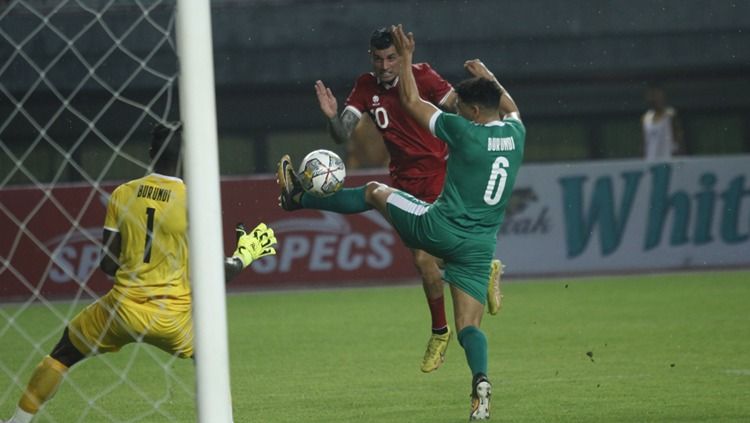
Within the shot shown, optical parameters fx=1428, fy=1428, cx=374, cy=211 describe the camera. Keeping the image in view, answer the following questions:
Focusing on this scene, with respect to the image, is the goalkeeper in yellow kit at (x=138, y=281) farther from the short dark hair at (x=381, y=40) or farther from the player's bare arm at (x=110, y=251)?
the short dark hair at (x=381, y=40)

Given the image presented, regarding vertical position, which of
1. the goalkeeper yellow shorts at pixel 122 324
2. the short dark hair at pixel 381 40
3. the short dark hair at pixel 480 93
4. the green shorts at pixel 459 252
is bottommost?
the goalkeeper yellow shorts at pixel 122 324

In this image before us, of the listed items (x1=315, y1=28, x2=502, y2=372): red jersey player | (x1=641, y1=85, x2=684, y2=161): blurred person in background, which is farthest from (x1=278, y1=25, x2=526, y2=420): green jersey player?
(x1=641, y1=85, x2=684, y2=161): blurred person in background

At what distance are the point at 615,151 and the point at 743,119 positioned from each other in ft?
6.62

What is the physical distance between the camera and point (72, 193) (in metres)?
16.5

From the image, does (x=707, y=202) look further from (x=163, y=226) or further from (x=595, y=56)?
(x=163, y=226)

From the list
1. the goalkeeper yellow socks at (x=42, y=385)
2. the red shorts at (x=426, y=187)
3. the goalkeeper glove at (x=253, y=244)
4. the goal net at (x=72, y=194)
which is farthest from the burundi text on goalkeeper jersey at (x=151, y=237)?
the red shorts at (x=426, y=187)

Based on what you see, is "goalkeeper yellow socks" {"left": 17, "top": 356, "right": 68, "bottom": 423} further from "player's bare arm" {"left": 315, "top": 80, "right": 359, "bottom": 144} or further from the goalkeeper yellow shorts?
"player's bare arm" {"left": 315, "top": 80, "right": 359, "bottom": 144}

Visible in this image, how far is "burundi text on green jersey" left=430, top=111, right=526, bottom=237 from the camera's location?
7.75m

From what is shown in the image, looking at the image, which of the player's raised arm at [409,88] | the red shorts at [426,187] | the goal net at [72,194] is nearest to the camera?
the player's raised arm at [409,88]

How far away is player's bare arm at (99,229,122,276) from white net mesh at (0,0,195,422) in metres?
0.40

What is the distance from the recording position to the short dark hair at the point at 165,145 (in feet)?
24.2

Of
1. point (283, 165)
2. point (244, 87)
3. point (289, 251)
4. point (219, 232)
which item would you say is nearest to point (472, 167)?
point (283, 165)

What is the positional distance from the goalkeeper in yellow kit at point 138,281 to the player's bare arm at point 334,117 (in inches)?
57.8

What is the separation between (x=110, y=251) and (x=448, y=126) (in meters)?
1.93
